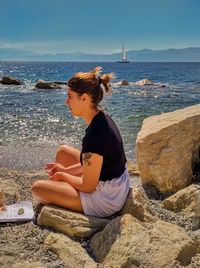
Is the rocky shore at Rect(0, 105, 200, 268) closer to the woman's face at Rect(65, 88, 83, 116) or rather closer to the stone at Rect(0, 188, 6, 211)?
the stone at Rect(0, 188, 6, 211)

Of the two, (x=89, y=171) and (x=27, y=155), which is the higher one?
(x=89, y=171)

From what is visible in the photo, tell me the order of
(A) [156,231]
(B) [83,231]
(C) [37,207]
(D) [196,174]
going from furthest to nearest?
(D) [196,174]
(C) [37,207]
(B) [83,231]
(A) [156,231]

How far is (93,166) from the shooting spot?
450cm

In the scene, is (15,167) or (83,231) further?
(15,167)

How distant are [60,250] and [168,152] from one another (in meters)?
3.05

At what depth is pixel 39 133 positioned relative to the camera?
1365 centimetres

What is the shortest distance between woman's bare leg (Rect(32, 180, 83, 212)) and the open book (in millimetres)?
252

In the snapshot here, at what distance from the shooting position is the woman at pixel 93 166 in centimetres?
448

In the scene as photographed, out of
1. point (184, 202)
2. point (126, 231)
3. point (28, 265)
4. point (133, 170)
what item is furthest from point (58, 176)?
point (133, 170)

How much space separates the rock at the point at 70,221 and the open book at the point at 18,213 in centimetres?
29

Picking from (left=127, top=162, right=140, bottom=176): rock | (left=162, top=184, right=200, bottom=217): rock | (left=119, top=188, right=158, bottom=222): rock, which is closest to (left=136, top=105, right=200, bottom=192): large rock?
(left=162, top=184, right=200, bottom=217): rock

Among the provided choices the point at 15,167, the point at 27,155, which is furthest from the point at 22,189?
the point at 27,155

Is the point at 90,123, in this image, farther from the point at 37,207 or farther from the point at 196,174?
the point at 196,174

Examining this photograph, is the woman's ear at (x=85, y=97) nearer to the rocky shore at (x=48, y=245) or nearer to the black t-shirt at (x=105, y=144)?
the black t-shirt at (x=105, y=144)
